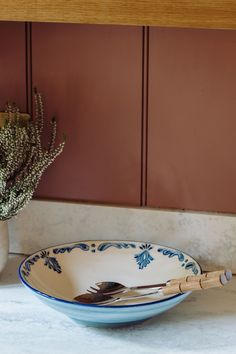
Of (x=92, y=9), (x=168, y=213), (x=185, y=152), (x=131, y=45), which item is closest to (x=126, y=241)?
(x=168, y=213)

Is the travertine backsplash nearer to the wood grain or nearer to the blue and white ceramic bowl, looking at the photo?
the blue and white ceramic bowl

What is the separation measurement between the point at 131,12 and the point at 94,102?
413 millimetres

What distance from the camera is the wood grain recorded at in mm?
852

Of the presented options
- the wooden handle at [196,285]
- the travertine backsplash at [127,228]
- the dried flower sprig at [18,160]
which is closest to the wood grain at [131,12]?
the dried flower sprig at [18,160]

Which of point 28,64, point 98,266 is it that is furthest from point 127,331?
point 28,64

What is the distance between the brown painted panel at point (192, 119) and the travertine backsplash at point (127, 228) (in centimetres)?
3

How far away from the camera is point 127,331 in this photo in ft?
3.45

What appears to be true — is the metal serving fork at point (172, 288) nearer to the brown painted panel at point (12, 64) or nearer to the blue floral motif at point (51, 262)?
the blue floral motif at point (51, 262)

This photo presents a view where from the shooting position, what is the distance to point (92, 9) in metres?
0.89

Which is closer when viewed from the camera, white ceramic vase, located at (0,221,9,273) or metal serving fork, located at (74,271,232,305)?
metal serving fork, located at (74,271,232,305)

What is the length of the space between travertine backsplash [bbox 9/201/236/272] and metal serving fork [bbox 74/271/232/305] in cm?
18

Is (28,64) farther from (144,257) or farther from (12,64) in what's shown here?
(144,257)

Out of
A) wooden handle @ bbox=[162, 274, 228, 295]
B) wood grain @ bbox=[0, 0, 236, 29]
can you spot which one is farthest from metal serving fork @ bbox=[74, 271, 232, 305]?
wood grain @ bbox=[0, 0, 236, 29]

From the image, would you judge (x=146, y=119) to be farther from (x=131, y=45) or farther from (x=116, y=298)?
(x=116, y=298)
